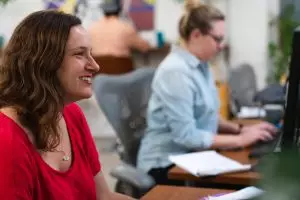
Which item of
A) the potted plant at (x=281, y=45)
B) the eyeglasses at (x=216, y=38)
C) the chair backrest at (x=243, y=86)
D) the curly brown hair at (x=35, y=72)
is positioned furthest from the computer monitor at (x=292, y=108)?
the potted plant at (x=281, y=45)

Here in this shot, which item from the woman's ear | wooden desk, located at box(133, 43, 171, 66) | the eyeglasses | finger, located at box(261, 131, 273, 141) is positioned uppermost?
the woman's ear

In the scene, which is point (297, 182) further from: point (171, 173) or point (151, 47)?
point (151, 47)

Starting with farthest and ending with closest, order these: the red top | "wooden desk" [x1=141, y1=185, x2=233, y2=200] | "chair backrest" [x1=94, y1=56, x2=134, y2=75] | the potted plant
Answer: the potted plant
"chair backrest" [x1=94, y1=56, x2=134, y2=75]
"wooden desk" [x1=141, y1=185, x2=233, y2=200]
the red top

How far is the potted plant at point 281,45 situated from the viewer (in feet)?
16.3

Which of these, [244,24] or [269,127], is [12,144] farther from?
[244,24]

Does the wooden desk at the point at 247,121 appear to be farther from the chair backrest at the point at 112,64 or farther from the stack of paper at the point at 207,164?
the chair backrest at the point at 112,64

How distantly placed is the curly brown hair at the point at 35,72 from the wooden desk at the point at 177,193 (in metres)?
0.42

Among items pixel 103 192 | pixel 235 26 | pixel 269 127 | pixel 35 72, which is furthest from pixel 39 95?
pixel 235 26

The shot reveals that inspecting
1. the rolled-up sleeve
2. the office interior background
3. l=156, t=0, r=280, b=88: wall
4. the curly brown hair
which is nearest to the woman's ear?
the rolled-up sleeve

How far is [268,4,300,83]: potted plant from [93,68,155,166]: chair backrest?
2.91 metres

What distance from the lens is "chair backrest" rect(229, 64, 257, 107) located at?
3760 mm

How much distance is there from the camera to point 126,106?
2.16 m

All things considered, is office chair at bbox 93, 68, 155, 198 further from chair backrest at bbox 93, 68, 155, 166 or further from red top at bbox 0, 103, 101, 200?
red top at bbox 0, 103, 101, 200

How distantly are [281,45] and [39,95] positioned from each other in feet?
14.0
